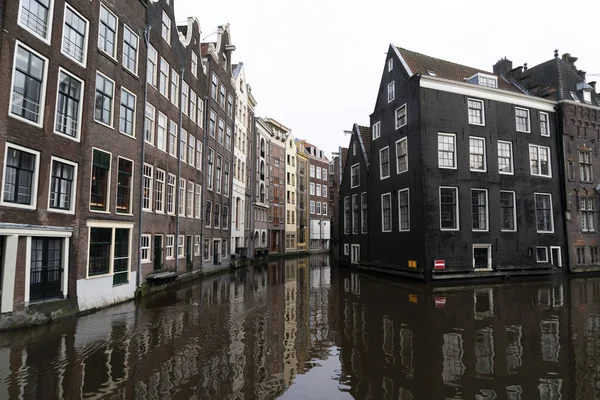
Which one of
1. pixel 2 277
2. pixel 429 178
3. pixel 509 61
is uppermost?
pixel 509 61

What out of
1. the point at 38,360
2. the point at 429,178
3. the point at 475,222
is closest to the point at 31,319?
the point at 38,360

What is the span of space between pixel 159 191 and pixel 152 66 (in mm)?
6904

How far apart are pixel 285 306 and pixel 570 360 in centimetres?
991

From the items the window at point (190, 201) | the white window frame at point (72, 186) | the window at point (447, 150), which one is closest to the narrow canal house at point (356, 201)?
the window at point (447, 150)

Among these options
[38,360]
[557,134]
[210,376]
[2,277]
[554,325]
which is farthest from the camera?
[557,134]

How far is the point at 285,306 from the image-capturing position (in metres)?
15.8

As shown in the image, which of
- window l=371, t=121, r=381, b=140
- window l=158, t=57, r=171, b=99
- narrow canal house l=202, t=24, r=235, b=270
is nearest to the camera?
window l=158, t=57, r=171, b=99

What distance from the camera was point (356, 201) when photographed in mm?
36625

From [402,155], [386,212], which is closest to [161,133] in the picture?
[402,155]

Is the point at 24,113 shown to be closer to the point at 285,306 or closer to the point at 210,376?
the point at 210,376

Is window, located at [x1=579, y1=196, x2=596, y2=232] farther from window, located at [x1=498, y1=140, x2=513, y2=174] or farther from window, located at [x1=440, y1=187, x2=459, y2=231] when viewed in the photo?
window, located at [x1=440, y1=187, x2=459, y2=231]


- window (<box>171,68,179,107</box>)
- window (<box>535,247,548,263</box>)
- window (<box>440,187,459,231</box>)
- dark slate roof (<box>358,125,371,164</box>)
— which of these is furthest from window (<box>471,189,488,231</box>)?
window (<box>171,68,179,107</box>)

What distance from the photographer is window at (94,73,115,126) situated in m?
15.8

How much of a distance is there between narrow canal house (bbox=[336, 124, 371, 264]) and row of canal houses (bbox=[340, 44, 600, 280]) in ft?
3.09
